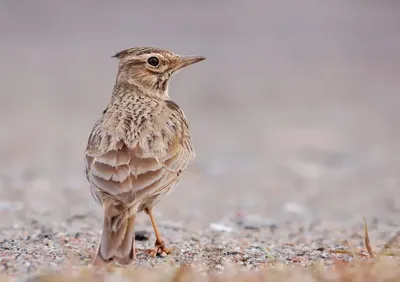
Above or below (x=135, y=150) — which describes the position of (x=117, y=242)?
below

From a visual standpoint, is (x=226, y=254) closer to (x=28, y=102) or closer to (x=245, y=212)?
(x=245, y=212)

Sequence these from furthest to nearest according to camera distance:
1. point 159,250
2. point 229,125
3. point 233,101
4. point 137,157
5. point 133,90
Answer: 1. point 233,101
2. point 229,125
3. point 133,90
4. point 159,250
5. point 137,157

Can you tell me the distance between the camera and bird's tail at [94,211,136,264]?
612cm

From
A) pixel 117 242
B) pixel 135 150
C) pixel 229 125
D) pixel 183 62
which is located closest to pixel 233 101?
pixel 229 125

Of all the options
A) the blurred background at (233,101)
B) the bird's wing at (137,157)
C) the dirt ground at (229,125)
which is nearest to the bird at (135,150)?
the bird's wing at (137,157)

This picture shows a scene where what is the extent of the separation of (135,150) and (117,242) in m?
0.87

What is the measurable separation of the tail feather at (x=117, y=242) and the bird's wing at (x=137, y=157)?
5.7 inches

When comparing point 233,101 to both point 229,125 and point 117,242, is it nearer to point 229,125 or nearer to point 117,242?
point 229,125

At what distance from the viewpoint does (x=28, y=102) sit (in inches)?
698

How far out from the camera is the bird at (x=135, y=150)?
6.30 metres

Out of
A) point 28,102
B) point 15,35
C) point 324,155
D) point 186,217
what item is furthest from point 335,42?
point 186,217

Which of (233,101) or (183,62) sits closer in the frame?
(183,62)

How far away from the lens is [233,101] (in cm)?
1816

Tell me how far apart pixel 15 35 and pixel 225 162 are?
1308 cm
